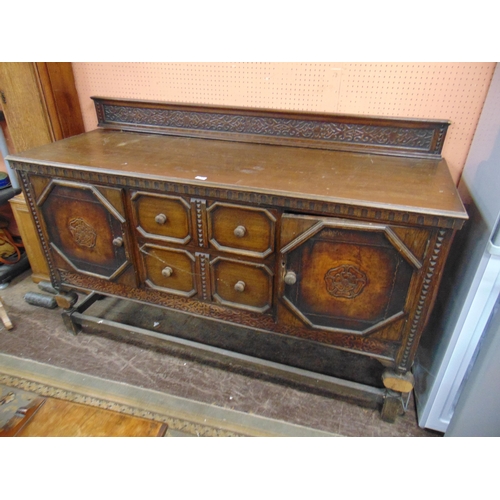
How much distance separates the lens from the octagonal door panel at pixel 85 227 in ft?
5.41

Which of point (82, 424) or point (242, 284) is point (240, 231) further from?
point (82, 424)

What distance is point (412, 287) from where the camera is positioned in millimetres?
1361

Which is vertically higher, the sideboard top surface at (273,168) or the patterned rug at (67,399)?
the sideboard top surface at (273,168)

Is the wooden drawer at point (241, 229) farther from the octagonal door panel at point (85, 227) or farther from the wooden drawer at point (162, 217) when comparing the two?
the octagonal door panel at point (85, 227)

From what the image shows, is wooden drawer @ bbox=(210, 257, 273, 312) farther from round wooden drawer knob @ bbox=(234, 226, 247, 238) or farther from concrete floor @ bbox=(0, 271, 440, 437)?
concrete floor @ bbox=(0, 271, 440, 437)

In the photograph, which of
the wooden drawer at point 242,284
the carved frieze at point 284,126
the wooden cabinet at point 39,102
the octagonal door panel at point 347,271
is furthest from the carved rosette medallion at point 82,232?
the octagonal door panel at point 347,271

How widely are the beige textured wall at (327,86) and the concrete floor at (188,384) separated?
131cm

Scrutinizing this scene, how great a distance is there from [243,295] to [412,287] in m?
0.70

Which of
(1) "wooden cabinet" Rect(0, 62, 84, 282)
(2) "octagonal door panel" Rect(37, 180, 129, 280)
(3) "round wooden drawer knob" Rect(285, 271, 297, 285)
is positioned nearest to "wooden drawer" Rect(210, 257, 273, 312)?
(3) "round wooden drawer knob" Rect(285, 271, 297, 285)

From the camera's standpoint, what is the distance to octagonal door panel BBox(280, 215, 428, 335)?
131 cm

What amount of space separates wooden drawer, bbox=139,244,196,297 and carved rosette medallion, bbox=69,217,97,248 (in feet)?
0.85

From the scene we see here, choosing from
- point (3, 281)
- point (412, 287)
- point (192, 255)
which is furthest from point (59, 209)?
point (412, 287)

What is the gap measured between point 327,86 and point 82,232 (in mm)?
1397

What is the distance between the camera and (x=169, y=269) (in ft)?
5.64
